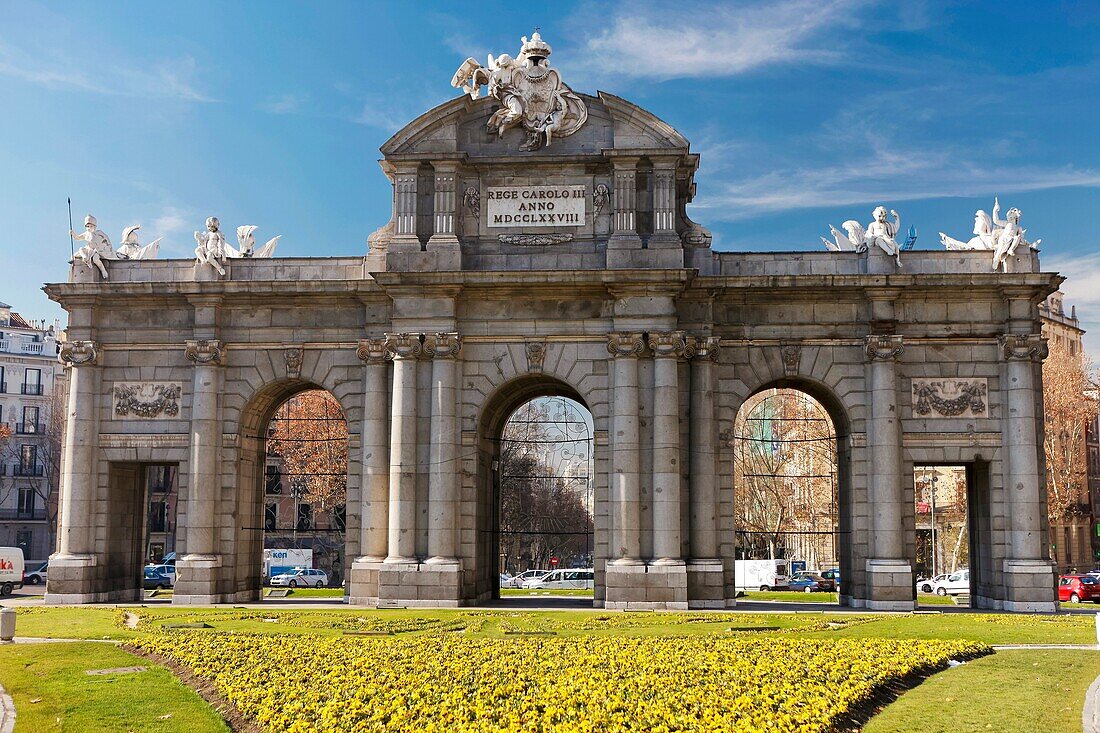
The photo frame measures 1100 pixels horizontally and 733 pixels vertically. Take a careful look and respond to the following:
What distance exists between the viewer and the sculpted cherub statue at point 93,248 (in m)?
43.9

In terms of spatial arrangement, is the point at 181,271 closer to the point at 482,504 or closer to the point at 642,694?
the point at 482,504

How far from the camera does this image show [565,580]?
213 ft

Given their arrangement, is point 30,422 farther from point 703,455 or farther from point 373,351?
point 703,455

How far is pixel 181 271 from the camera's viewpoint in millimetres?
44156

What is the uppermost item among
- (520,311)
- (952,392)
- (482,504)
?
(520,311)

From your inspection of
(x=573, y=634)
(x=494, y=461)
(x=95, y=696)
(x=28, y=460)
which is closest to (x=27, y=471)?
(x=28, y=460)

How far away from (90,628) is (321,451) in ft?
132

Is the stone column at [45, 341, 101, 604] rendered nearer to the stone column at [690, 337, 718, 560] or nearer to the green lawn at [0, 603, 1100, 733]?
the green lawn at [0, 603, 1100, 733]

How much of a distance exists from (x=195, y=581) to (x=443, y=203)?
15.9 meters

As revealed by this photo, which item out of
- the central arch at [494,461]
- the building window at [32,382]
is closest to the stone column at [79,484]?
the central arch at [494,461]

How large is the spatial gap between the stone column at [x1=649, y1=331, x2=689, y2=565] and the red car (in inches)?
939

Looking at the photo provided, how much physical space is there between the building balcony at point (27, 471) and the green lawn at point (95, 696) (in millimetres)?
80235

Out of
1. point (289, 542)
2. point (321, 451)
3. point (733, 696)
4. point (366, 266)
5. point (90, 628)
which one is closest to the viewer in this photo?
point (733, 696)

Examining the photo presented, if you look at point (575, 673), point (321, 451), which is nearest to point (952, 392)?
point (575, 673)
